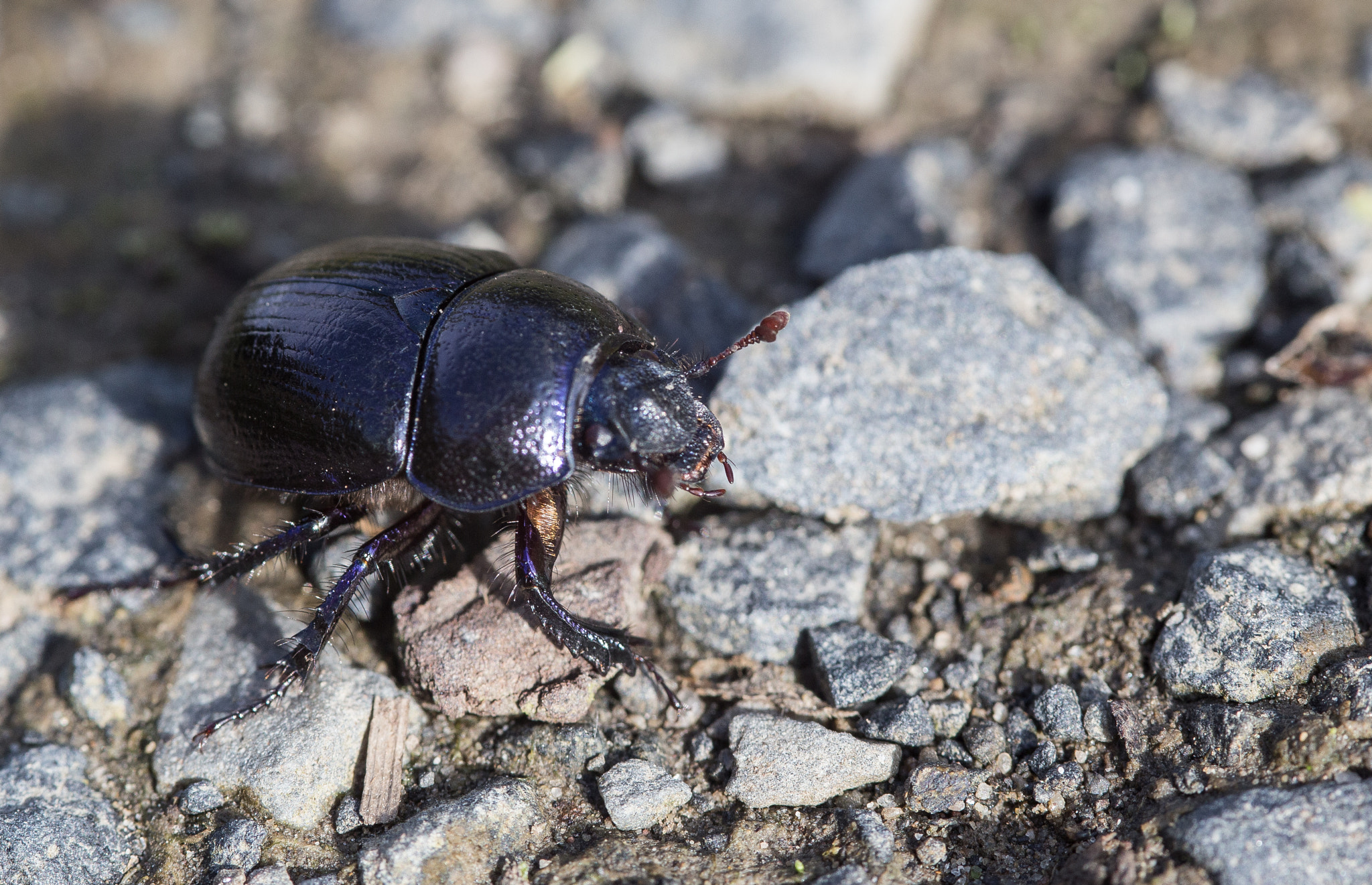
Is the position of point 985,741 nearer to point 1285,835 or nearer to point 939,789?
point 939,789

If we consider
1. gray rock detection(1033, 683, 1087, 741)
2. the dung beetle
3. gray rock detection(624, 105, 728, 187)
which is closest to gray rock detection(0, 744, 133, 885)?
the dung beetle

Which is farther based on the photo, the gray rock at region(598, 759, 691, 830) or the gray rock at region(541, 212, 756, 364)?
the gray rock at region(541, 212, 756, 364)

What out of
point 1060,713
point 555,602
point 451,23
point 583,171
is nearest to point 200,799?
point 555,602

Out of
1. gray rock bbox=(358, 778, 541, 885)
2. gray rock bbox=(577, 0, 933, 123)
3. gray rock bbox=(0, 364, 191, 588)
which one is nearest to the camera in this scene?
gray rock bbox=(358, 778, 541, 885)

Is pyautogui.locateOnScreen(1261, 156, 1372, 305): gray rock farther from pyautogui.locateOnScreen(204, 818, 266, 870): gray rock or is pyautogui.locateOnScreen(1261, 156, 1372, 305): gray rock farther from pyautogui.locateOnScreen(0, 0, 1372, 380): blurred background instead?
pyautogui.locateOnScreen(204, 818, 266, 870): gray rock

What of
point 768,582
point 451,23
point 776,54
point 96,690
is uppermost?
point 451,23

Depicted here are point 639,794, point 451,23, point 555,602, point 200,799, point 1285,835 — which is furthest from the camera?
point 451,23

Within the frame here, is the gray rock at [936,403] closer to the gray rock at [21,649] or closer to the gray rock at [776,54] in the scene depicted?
the gray rock at [776,54]
